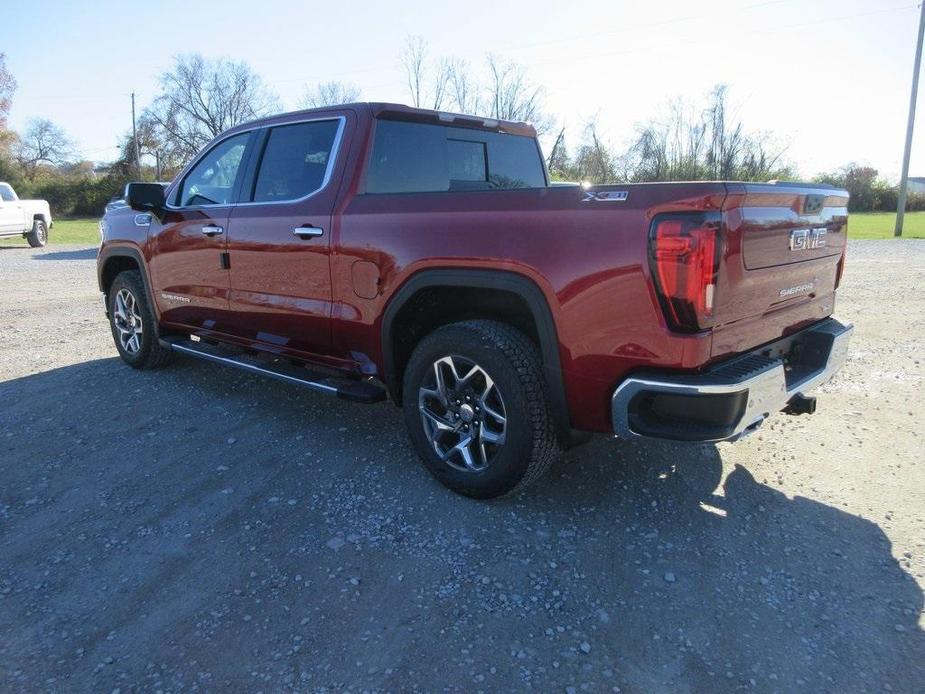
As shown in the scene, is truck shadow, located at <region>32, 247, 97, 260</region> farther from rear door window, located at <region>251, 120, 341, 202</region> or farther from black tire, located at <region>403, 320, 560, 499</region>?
black tire, located at <region>403, 320, 560, 499</region>

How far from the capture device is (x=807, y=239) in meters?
3.08

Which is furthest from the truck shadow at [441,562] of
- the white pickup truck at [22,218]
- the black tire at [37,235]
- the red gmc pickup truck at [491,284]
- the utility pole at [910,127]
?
the utility pole at [910,127]

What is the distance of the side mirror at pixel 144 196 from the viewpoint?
4.81 m

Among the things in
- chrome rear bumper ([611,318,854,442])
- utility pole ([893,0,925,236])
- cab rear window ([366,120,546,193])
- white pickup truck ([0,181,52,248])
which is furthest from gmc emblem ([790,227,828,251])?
utility pole ([893,0,925,236])

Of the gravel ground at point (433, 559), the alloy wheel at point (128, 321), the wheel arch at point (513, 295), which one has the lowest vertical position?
the gravel ground at point (433, 559)

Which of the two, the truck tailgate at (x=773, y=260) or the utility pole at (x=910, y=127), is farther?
the utility pole at (x=910, y=127)

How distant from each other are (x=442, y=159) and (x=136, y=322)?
3173 millimetres

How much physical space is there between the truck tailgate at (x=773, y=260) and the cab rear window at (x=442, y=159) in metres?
1.40

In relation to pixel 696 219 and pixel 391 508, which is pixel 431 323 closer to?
pixel 391 508

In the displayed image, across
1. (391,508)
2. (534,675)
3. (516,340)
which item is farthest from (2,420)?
(534,675)

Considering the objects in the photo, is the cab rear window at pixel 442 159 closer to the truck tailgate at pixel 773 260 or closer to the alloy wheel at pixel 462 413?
the alloy wheel at pixel 462 413

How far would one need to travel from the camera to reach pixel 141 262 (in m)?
5.29

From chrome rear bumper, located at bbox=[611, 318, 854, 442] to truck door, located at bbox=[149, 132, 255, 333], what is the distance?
292 centimetres

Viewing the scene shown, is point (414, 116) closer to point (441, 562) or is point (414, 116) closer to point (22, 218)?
point (441, 562)
